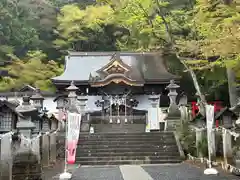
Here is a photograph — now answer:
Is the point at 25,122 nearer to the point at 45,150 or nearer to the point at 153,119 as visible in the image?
the point at 45,150

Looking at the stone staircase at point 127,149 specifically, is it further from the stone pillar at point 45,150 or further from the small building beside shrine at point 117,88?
the small building beside shrine at point 117,88

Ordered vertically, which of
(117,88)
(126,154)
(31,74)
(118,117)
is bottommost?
(126,154)

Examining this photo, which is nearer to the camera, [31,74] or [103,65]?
[103,65]

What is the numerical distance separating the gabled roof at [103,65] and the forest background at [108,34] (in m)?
1.19

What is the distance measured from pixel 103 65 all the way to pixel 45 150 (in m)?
16.3

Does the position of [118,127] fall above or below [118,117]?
below

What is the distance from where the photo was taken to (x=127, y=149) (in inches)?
594

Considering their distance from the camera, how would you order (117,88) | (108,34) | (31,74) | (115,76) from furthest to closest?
(108,34) < (31,74) < (117,88) < (115,76)

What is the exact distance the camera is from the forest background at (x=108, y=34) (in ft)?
61.2

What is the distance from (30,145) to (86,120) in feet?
34.6

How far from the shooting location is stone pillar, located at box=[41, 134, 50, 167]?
38.7ft

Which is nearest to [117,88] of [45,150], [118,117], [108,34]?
[118,117]

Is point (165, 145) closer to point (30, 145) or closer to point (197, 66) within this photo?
point (197, 66)

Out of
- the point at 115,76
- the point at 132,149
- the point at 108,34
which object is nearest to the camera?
the point at 132,149
